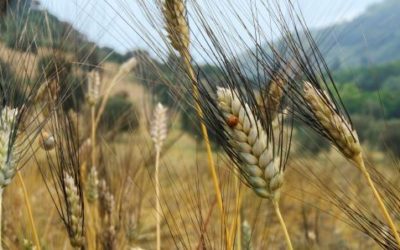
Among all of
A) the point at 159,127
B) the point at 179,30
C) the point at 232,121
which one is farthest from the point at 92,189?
the point at 232,121

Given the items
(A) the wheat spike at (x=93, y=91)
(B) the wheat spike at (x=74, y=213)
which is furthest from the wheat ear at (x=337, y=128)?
(A) the wheat spike at (x=93, y=91)

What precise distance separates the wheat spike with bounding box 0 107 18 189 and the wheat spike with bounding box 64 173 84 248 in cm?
18

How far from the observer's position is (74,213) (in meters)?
1.31

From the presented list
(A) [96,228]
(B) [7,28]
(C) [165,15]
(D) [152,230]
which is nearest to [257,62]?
(C) [165,15]

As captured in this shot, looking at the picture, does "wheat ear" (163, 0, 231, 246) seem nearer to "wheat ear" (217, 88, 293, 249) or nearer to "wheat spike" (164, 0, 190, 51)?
"wheat spike" (164, 0, 190, 51)

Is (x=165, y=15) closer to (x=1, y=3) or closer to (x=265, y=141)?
(x=265, y=141)

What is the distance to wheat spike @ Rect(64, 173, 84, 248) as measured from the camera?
129 centimetres

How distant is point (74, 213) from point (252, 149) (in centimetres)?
45

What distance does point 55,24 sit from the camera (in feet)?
5.80

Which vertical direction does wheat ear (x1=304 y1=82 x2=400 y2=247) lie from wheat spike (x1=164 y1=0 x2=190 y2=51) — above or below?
below

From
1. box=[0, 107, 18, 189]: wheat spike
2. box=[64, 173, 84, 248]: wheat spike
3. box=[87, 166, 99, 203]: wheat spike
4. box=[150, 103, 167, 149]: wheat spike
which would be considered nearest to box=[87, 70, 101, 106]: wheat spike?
box=[150, 103, 167, 149]: wheat spike

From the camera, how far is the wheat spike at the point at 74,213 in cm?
129

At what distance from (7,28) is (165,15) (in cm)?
45

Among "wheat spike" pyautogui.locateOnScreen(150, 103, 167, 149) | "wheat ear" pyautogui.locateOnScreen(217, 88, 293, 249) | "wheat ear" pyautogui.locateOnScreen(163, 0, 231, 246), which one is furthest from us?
"wheat spike" pyautogui.locateOnScreen(150, 103, 167, 149)
